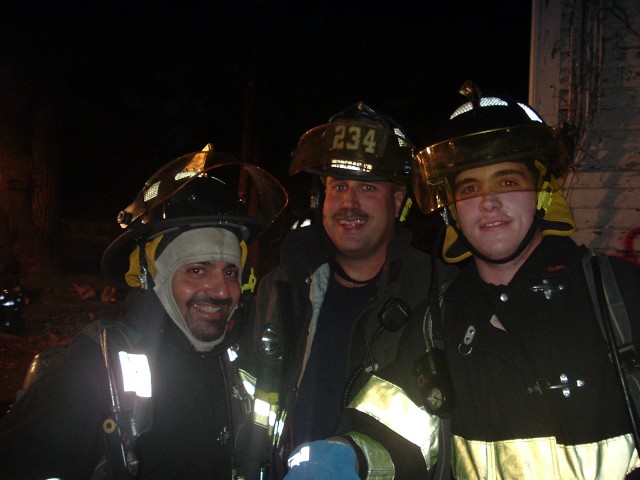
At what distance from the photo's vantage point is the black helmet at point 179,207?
287 centimetres

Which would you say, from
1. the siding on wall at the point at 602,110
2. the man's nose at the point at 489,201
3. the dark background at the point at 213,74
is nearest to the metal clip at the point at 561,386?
the man's nose at the point at 489,201

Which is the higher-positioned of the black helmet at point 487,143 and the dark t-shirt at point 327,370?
the black helmet at point 487,143

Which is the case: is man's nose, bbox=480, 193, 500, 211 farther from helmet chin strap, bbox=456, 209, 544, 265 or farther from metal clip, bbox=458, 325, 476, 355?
metal clip, bbox=458, 325, 476, 355

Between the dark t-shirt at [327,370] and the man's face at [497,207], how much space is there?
86 centimetres

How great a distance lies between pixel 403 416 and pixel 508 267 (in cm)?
86

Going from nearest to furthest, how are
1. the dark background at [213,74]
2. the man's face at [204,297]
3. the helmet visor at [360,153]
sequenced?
the man's face at [204,297] → the helmet visor at [360,153] → the dark background at [213,74]

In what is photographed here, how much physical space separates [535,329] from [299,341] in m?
1.40

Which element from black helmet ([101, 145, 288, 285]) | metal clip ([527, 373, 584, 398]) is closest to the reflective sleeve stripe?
metal clip ([527, 373, 584, 398])

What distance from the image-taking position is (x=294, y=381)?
10.2ft

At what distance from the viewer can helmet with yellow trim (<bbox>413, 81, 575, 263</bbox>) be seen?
2.57 meters

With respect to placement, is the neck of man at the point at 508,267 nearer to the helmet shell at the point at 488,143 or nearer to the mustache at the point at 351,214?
the helmet shell at the point at 488,143

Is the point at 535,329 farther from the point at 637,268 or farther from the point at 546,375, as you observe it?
the point at 637,268

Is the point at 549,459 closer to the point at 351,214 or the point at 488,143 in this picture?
the point at 488,143

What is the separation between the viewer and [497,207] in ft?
8.31
